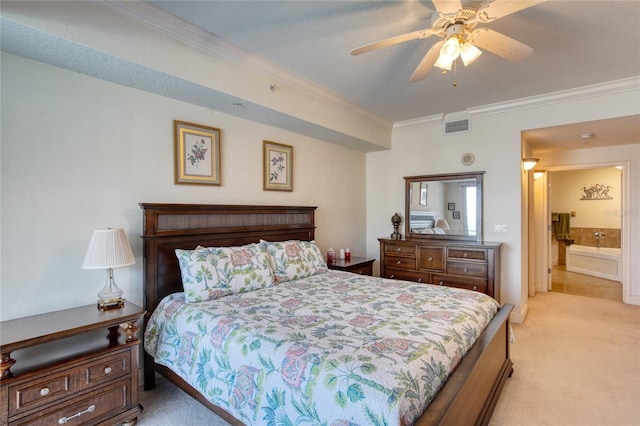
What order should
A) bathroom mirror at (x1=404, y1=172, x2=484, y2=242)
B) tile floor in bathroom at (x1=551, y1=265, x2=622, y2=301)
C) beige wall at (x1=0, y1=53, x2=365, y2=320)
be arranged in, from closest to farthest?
1. beige wall at (x1=0, y1=53, x2=365, y2=320)
2. bathroom mirror at (x1=404, y1=172, x2=484, y2=242)
3. tile floor in bathroom at (x1=551, y1=265, x2=622, y2=301)

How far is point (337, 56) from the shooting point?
2695 mm

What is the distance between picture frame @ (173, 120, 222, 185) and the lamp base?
108 cm

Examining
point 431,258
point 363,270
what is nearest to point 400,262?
point 431,258

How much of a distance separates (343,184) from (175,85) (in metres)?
2.73

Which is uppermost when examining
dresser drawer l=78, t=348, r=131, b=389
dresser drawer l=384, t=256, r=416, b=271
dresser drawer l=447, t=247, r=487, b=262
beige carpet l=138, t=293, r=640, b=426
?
dresser drawer l=447, t=247, r=487, b=262

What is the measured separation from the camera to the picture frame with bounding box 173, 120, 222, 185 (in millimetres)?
2762

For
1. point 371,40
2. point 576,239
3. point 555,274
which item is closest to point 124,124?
point 371,40

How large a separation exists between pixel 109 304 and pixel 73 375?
437mm

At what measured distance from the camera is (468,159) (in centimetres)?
419

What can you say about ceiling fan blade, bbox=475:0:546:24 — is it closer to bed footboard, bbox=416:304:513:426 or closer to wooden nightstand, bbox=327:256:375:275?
bed footboard, bbox=416:304:513:426

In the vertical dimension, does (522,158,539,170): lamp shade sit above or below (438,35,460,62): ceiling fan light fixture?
below

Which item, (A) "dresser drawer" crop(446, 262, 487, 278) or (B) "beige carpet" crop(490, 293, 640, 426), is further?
(A) "dresser drawer" crop(446, 262, 487, 278)

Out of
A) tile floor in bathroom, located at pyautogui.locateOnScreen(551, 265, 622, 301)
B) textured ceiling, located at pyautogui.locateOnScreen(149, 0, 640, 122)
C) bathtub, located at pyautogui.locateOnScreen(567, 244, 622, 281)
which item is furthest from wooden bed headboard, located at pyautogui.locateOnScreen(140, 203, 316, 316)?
bathtub, located at pyautogui.locateOnScreen(567, 244, 622, 281)

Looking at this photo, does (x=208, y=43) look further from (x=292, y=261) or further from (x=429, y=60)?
(x=292, y=261)
